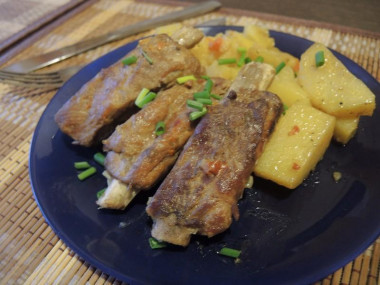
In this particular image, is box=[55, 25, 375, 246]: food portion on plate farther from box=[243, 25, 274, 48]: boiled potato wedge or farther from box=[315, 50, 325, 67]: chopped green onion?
box=[243, 25, 274, 48]: boiled potato wedge

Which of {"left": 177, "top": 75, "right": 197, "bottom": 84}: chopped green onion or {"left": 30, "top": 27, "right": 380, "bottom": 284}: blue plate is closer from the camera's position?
{"left": 30, "top": 27, "right": 380, "bottom": 284}: blue plate

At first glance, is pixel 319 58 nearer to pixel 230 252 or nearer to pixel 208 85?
pixel 208 85

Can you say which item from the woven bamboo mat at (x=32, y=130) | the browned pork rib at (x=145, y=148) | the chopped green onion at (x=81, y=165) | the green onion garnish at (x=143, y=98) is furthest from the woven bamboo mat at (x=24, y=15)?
the browned pork rib at (x=145, y=148)

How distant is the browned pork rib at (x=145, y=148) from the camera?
1839 mm

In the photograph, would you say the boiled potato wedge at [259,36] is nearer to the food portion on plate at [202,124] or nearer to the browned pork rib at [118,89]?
Answer: the food portion on plate at [202,124]

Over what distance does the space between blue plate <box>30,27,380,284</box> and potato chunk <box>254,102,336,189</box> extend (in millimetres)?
104

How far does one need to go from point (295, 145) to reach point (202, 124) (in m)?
0.58

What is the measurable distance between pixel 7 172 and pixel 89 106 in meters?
0.81

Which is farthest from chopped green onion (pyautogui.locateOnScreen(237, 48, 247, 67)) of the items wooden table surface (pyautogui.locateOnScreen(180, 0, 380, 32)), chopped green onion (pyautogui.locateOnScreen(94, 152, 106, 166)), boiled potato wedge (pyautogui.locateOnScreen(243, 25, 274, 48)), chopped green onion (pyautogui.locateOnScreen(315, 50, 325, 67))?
wooden table surface (pyautogui.locateOnScreen(180, 0, 380, 32))

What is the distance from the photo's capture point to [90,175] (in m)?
2.09

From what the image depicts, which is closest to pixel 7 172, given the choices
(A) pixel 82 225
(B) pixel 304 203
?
(A) pixel 82 225

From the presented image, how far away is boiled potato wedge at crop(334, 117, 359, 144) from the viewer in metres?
2.06

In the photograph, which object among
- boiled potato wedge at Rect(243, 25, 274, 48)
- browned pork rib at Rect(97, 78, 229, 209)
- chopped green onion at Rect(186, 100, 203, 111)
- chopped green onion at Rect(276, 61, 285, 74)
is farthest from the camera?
boiled potato wedge at Rect(243, 25, 274, 48)

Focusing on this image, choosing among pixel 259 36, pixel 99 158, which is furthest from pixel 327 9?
pixel 99 158
